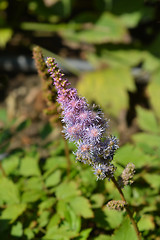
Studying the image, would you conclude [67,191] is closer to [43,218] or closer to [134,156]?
[43,218]

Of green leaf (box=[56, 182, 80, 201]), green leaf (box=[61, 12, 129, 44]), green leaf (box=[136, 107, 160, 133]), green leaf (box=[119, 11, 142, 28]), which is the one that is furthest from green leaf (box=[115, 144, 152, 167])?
green leaf (box=[119, 11, 142, 28])

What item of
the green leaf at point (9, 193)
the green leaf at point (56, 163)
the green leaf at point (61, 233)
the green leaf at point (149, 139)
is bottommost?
the green leaf at point (61, 233)

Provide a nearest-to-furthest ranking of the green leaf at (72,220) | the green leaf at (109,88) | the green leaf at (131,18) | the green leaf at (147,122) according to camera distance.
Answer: the green leaf at (72,220) → the green leaf at (147,122) → the green leaf at (109,88) → the green leaf at (131,18)

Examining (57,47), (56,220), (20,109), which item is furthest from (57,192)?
(57,47)

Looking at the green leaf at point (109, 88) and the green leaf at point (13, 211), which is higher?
the green leaf at point (109, 88)

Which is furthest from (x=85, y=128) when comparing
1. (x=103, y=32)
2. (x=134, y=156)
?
(x=103, y=32)

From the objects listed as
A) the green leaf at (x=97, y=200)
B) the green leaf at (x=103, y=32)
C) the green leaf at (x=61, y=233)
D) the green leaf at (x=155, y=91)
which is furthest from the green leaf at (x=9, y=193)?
the green leaf at (x=103, y=32)

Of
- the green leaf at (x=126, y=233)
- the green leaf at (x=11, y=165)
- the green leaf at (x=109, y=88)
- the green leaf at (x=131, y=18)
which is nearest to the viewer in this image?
the green leaf at (x=126, y=233)

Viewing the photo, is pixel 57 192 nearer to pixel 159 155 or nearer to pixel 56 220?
pixel 56 220

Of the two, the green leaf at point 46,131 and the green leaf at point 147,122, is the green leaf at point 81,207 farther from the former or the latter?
the green leaf at point 147,122
